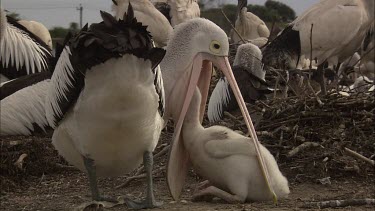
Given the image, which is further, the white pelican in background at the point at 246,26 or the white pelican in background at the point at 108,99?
the white pelican in background at the point at 246,26

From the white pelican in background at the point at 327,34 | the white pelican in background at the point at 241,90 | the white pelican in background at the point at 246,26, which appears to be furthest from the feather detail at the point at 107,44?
the white pelican in background at the point at 246,26

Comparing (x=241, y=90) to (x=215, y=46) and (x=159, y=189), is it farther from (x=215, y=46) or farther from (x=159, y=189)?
(x=215, y=46)

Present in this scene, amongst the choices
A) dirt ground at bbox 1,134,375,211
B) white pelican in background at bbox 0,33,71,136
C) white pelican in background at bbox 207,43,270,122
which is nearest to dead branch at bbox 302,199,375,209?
dirt ground at bbox 1,134,375,211

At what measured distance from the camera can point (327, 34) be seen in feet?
33.6

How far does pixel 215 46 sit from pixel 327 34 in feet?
17.7

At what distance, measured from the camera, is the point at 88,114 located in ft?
14.6

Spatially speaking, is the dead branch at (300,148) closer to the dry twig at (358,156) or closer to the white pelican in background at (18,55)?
the dry twig at (358,156)

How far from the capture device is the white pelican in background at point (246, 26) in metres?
16.1

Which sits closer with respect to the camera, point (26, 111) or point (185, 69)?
point (185, 69)

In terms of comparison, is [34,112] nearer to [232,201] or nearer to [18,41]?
[18,41]

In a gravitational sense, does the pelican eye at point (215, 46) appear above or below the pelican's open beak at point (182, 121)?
above

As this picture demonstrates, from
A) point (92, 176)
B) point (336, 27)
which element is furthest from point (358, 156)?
point (336, 27)

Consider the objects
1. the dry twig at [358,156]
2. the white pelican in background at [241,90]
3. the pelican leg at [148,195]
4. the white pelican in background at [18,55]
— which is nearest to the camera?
the pelican leg at [148,195]

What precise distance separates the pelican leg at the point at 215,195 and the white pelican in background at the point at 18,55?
460 centimetres
